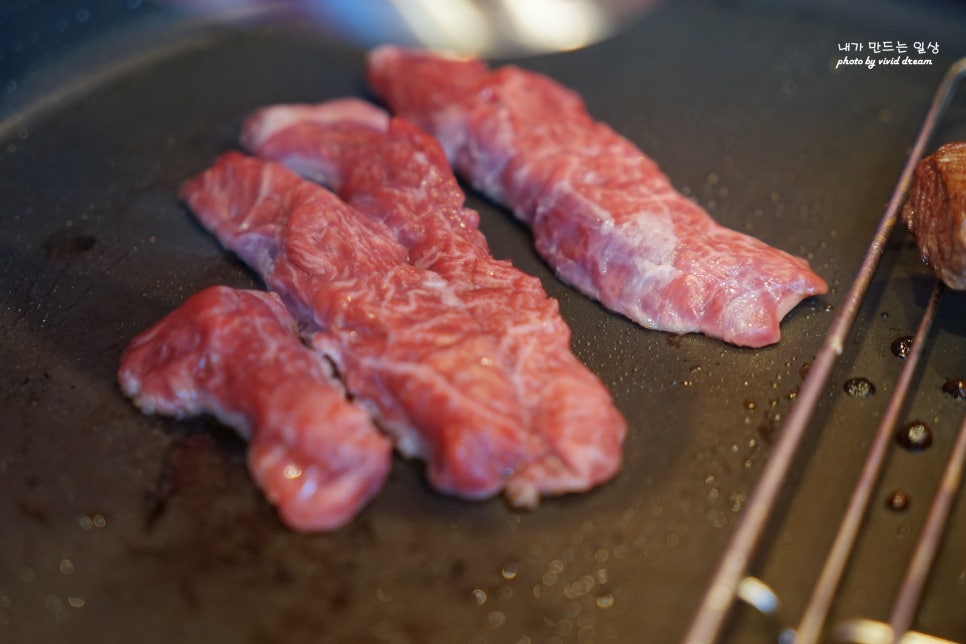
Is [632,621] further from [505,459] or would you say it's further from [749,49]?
[749,49]

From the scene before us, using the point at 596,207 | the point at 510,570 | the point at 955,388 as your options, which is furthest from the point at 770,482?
the point at 596,207

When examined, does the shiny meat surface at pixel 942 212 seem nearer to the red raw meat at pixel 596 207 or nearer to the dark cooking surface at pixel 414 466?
the dark cooking surface at pixel 414 466

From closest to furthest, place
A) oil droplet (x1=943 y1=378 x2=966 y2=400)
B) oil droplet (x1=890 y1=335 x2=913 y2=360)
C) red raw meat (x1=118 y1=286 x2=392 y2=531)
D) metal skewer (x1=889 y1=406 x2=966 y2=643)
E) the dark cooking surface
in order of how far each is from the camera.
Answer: metal skewer (x1=889 y1=406 x2=966 y2=643) < the dark cooking surface < red raw meat (x1=118 y1=286 x2=392 y2=531) < oil droplet (x1=943 y1=378 x2=966 y2=400) < oil droplet (x1=890 y1=335 x2=913 y2=360)

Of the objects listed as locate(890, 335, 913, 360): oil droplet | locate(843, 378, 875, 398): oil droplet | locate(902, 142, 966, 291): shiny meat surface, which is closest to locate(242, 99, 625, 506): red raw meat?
locate(843, 378, 875, 398): oil droplet

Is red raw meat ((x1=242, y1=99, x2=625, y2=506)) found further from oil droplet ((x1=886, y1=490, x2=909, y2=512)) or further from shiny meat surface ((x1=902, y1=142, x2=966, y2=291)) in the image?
shiny meat surface ((x1=902, y1=142, x2=966, y2=291))

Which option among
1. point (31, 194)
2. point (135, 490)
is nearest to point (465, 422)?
point (135, 490)

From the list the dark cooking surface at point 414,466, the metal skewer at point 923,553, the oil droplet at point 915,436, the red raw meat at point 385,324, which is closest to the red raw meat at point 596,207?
the dark cooking surface at point 414,466
